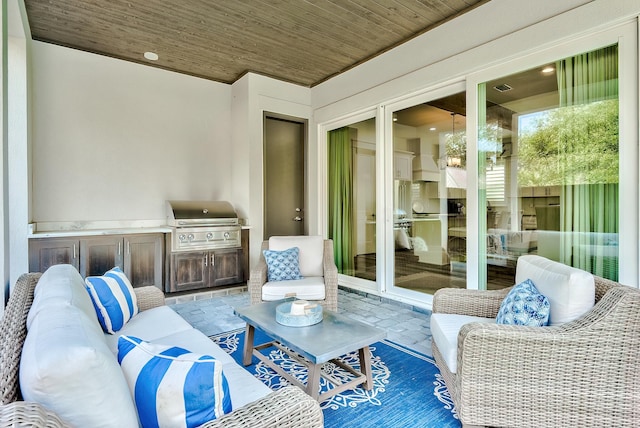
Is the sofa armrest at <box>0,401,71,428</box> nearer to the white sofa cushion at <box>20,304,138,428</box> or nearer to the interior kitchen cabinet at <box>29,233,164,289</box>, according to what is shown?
the white sofa cushion at <box>20,304,138,428</box>

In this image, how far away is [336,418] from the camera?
1.87 metres

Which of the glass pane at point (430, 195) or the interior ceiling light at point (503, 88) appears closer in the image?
the interior ceiling light at point (503, 88)

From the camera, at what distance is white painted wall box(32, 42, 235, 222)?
3.92 m

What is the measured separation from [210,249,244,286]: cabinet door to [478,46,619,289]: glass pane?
3.03 m

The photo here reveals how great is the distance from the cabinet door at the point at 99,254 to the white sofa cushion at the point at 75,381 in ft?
10.6

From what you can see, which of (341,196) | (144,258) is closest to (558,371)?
(341,196)

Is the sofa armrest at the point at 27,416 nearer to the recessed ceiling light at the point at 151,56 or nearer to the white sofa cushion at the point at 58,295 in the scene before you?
the white sofa cushion at the point at 58,295

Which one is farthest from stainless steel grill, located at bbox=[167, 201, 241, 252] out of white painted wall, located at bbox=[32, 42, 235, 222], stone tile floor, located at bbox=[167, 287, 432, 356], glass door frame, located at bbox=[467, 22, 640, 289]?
glass door frame, located at bbox=[467, 22, 640, 289]

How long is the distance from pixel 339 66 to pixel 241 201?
7.50 feet

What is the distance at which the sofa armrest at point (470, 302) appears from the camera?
226 centimetres

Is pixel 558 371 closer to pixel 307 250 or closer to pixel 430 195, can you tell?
pixel 430 195

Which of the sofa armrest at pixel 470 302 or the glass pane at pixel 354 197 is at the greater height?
the glass pane at pixel 354 197

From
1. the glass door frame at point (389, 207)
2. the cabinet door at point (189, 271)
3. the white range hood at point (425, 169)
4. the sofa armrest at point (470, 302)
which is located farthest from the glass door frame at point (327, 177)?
the sofa armrest at point (470, 302)

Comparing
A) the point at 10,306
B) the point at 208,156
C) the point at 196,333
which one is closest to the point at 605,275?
the point at 196,333
